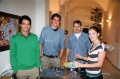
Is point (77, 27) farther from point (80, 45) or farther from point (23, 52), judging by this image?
point (23, 52)

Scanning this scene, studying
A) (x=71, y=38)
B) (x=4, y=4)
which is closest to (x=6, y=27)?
(x=4, y=4)

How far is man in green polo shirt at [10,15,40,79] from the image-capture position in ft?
6.40

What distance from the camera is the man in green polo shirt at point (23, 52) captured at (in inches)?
76.7

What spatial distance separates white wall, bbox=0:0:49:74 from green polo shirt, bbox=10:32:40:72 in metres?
0.37

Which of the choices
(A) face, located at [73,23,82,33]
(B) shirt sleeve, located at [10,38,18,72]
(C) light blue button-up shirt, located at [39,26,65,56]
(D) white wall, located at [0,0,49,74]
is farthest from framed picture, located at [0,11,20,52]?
(A) face, located at [73,23,82,33]

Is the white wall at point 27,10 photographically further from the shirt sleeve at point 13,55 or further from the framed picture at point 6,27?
the shirt sleeve at point 13,55

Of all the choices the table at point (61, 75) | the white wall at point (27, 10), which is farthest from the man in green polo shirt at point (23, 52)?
the white wall at point (27, 10)

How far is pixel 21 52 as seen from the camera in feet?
6.46

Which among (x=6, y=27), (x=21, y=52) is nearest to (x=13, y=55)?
(x=21, y=52)

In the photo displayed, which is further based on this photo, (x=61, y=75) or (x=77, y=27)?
(x=77, y=27)

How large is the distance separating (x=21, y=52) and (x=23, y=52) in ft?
0.08

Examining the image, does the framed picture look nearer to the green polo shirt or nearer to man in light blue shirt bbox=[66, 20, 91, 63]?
the green polo shirt

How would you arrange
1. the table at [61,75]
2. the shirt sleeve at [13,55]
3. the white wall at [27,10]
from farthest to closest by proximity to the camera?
the white wall at [27,10], the shirt sleeve at [13,55], the table at [61,75]

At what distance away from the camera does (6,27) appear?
2.25 metres
